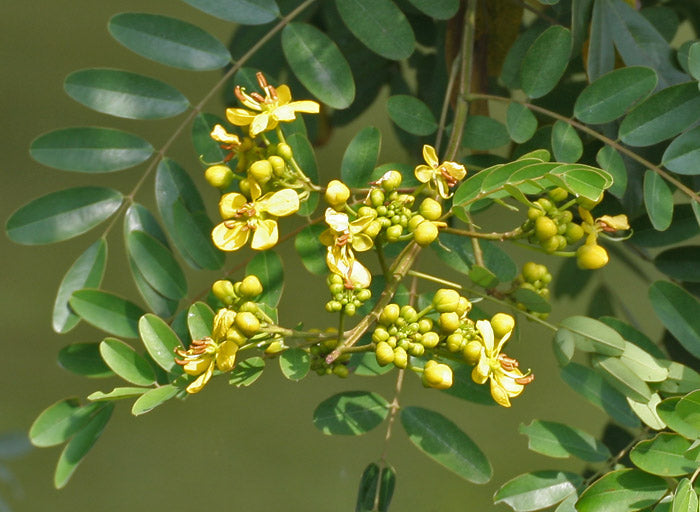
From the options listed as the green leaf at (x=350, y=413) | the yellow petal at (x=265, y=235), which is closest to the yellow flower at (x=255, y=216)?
the yellow petal at (x=265, y=235)

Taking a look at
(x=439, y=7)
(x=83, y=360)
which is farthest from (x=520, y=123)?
(x=83, y=360)

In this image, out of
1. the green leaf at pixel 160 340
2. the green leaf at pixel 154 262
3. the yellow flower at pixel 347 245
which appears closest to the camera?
the yellow flower at pixel 347 245

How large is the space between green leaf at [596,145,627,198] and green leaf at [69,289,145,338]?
0.44m

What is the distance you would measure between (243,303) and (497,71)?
490mm

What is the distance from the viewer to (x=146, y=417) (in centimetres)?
145

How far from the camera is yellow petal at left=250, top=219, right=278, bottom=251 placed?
587 mm

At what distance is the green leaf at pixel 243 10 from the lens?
0.79 meters

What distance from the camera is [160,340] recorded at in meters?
0.68

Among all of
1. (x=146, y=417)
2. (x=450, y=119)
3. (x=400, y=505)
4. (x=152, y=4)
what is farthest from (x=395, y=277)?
(x=152, y=4)

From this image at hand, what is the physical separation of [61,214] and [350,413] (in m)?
0.36

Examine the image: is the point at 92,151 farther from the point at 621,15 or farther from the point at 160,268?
the point at 621,15

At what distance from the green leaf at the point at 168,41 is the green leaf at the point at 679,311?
1.53 feet

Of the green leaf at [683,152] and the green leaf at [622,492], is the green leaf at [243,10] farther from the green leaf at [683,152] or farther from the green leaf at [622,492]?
the green leaf at [622,492]

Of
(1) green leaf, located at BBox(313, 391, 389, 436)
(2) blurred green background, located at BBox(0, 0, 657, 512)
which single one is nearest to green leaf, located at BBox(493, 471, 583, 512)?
(1) green leaf, located at BBox(313, 391, 389, 436)
